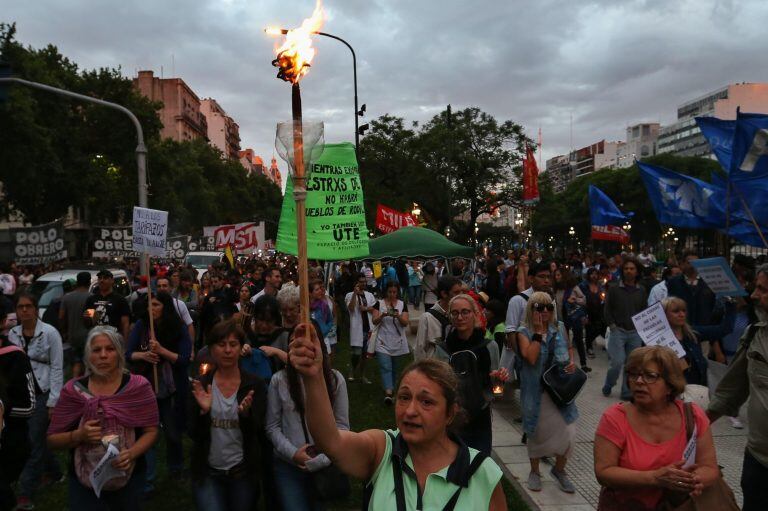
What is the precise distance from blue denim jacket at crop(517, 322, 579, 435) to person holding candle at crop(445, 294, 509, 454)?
0.83 meters

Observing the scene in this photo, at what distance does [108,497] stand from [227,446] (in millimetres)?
683

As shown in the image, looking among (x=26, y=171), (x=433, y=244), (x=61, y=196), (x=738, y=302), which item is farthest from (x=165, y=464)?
(x=61, y=196)

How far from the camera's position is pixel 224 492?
12.1ft

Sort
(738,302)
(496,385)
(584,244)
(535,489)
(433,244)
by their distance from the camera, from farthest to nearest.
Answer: (584,244) → (433,244) → (738,302) → (535,489) → (496,385)

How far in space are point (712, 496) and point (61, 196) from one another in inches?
1517

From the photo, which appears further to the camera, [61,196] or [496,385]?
[61,196]

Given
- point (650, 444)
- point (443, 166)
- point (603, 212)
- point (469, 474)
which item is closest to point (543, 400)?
point (650, 444)

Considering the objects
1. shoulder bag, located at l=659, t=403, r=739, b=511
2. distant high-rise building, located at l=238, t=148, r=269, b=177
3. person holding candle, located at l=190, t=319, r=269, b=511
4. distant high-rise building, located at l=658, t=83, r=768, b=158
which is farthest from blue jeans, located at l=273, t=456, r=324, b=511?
distant high-rise building, located at l=238, t=148, r=269, b=177

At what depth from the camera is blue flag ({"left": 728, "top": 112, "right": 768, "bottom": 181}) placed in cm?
853

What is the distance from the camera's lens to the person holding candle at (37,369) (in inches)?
203

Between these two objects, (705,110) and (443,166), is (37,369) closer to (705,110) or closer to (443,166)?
(443,166)

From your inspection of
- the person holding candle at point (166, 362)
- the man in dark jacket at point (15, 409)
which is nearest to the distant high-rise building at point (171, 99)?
the person holding candle at point (166, 362)

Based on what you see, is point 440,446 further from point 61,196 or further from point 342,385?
point 61,196

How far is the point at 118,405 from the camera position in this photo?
141 inches
